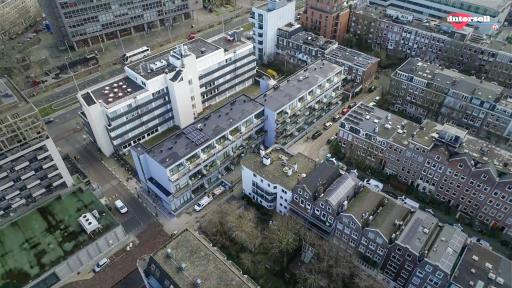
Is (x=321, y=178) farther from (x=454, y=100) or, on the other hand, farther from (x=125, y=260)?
(x=454, y=100)

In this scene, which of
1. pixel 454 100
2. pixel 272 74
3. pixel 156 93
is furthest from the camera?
pixel 272 74

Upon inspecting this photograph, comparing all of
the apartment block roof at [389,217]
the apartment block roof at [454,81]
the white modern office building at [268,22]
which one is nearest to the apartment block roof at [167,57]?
the white modern office building at [268,22]

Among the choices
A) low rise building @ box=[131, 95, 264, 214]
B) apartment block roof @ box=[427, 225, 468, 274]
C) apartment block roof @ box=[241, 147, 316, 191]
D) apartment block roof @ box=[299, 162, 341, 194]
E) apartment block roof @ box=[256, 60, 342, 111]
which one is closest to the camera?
apartment block roof @ box=[427, 225, 468, 274]

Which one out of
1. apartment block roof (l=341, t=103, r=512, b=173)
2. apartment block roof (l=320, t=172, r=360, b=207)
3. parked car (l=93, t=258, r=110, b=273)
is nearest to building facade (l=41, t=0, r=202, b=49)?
parked car (l=93, t=258, r=110, b=273)

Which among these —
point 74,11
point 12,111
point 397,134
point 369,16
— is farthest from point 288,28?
point 12,111

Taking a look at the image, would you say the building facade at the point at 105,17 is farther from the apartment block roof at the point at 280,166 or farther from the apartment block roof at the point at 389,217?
the apartment block roof at the point at 389,217

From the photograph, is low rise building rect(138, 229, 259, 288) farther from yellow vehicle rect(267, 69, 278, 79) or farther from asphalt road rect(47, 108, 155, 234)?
yellow vehicle rect(267, 69, 278, 79)

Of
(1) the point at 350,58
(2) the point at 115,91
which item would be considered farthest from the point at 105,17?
(1) the point at 350,58
